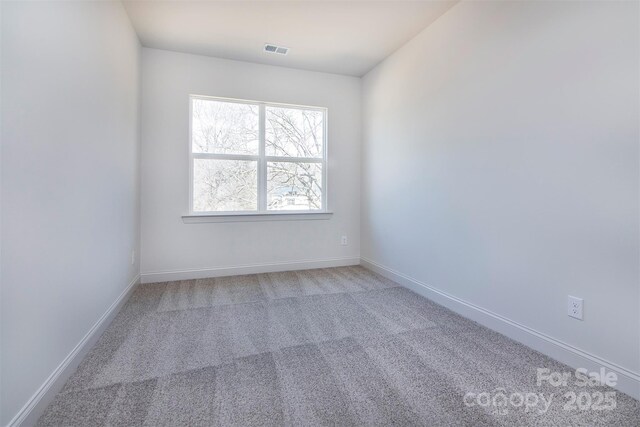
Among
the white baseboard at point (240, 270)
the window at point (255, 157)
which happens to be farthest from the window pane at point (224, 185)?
the white baseboard at point (240, 270)

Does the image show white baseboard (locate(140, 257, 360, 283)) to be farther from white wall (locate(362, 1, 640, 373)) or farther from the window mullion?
white wall (locate(362, 1, 640, 373))

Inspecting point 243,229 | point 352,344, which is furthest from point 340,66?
point 352,344

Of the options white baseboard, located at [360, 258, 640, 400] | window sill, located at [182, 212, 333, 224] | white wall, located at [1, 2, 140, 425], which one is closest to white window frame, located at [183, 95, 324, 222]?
window sill, located at [182, 212, 333, 224]

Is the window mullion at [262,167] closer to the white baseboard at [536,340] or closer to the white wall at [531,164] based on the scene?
the white wall at [531,164]

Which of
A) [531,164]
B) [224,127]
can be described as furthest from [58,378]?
[531,164]

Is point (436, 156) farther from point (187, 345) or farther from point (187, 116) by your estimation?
point (187, 116)

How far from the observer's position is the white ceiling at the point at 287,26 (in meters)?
2.35

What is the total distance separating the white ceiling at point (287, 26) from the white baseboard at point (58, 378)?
2.52 metres

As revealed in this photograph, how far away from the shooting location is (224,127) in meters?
3.38

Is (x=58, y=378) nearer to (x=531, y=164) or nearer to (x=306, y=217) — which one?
(x=306, y=217)

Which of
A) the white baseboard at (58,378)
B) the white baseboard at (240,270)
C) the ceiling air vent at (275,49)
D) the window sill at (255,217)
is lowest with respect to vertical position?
the white baseboard at (58,378)

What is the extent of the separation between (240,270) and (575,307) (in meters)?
3.06

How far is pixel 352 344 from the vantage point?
1.88 meters

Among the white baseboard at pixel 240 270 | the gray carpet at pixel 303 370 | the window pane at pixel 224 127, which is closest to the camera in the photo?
the gray carpet at pixel 303 370
